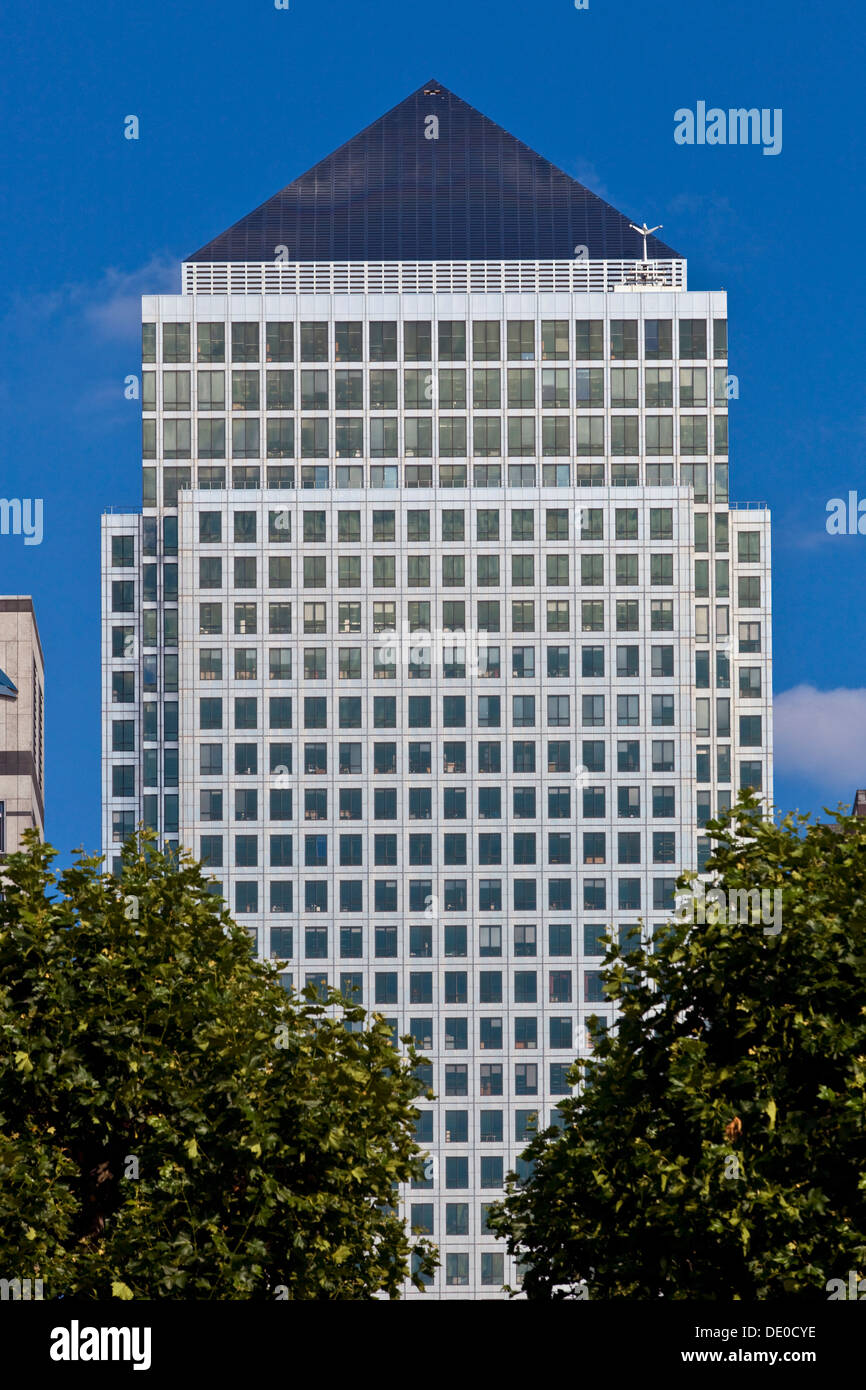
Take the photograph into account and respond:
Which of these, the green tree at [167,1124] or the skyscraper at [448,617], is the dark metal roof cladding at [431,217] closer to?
the skyscraper at [448,617]

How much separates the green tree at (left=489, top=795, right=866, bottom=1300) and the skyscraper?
358 ft

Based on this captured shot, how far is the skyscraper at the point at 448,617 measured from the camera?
16088cm

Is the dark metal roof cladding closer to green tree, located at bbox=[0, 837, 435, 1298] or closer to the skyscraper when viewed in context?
the skyscraper

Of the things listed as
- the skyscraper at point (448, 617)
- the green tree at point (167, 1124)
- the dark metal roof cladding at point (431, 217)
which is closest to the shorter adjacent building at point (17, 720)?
the skyscraper at point (448, 617)

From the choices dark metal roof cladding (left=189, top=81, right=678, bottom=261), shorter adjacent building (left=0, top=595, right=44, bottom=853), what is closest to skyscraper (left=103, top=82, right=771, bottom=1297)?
dark metal roof cladding (left=189, top=81, right=678, bottom=261)

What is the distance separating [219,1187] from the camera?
43.6 metres

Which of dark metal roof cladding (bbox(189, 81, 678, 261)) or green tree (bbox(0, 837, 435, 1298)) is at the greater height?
dark metal roof cladding (bbox(189, 81, 678, 261))

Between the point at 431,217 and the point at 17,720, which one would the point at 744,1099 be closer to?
the point at 17,720

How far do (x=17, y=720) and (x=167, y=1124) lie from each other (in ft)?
358

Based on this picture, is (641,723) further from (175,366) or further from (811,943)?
(811,943)

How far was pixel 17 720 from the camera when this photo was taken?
14975 cm

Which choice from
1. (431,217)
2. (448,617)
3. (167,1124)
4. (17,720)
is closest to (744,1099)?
(167,1124)

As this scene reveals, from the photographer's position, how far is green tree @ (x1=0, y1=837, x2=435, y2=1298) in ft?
140

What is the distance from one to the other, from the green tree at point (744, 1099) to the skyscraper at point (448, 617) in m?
109
